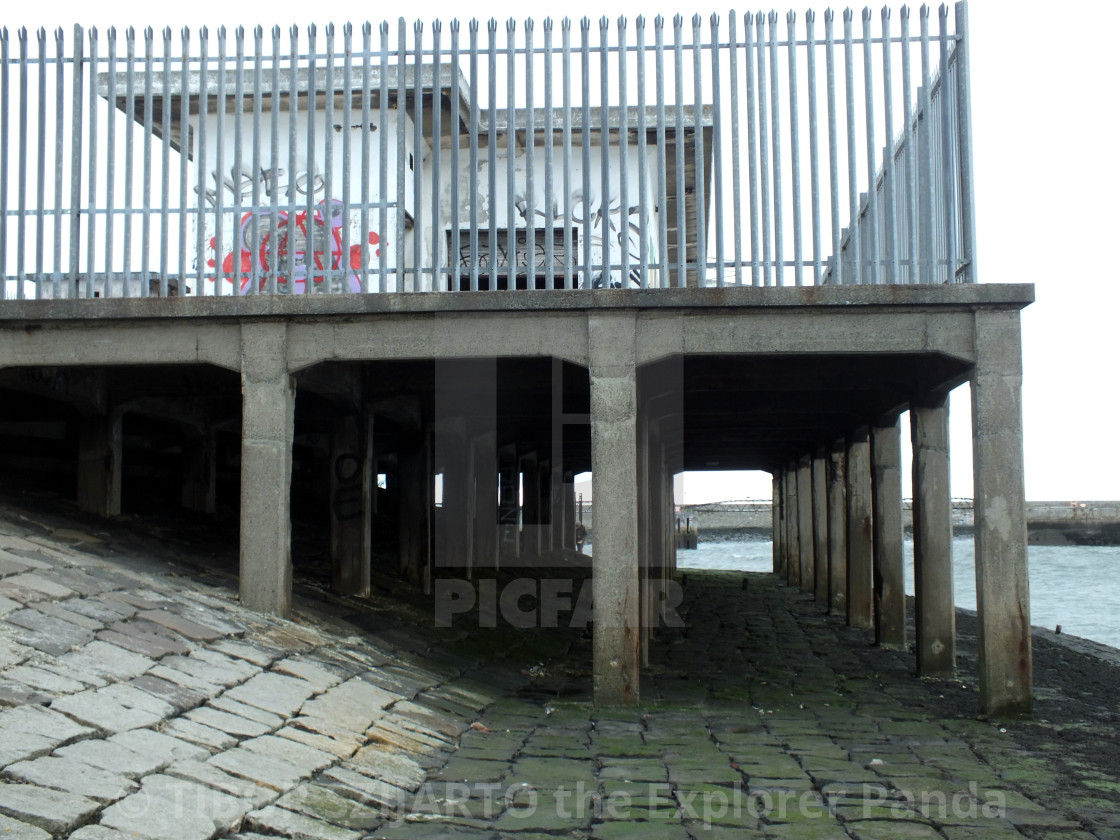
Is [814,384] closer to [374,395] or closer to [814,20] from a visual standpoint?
[814,20]

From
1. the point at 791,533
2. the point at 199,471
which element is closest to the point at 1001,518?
the point at 199,471

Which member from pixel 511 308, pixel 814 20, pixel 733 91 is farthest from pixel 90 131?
pixel 814 20

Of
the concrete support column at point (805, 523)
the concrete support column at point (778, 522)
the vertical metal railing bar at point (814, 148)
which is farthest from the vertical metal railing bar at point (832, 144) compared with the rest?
the concrete support column at point (778, 522)

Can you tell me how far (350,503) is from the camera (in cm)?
1306

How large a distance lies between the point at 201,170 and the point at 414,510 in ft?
22.6

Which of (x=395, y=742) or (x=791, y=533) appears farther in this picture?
(x=791, y=533)

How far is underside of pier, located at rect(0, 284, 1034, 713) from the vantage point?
8891mm

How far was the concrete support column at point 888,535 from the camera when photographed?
1323cm

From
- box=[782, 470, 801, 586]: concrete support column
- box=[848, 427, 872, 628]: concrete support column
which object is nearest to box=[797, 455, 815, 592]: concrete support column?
box=[782, 470, 801, 586]: concrete support column

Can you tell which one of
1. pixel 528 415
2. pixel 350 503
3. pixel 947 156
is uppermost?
pixel 947 156

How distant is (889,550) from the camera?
13281mm

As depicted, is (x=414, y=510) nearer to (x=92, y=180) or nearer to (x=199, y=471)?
(x=199, y=471)

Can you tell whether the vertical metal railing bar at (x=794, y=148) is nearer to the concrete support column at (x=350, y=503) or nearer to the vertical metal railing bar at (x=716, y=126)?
the vertical metal railing bar at (x=716, y=126)

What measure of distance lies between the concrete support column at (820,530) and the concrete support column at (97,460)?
39.7 ft
